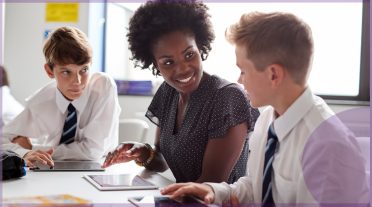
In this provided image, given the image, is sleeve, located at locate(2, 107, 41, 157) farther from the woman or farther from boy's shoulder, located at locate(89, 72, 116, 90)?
the woman

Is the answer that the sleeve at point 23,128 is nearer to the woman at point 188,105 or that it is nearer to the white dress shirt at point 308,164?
the woman at point 188,105

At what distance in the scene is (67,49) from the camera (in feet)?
5.51

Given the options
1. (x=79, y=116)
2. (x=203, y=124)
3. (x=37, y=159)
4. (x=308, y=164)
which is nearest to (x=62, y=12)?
(x=79, y=116)

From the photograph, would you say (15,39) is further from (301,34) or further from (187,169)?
(301,34)

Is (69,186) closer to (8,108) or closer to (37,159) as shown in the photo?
(37,159)

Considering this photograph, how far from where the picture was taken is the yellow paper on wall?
328 centimetres

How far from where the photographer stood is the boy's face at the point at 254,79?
1084mm

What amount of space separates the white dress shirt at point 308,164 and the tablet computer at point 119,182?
24 centimetres

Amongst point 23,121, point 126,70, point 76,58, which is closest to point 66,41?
point 76,58

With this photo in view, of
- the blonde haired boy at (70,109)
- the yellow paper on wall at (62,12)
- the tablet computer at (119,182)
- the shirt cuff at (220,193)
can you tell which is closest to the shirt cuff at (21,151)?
the blonde haired boy at (70,109)

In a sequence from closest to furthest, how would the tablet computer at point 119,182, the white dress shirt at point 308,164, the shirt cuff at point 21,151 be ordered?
the white dress shirt at point 308,164 → the tablet computer at point 119,182 → the shirt cuff at point 21,151

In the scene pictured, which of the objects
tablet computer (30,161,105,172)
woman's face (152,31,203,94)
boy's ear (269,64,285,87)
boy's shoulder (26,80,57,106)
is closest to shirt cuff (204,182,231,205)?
boy's ear (269,64,285,87)

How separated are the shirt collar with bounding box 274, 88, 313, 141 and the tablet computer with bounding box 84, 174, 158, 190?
0.39m

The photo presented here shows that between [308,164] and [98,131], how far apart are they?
1055mm
